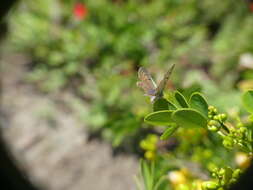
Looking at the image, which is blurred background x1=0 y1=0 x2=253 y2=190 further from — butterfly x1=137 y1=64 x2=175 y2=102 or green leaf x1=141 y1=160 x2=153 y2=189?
butterfly x1=137 y1=64 x2=175 y2=102

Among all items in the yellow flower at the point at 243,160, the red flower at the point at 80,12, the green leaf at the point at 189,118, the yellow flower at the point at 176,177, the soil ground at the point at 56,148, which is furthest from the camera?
the red flower at the point at 80,12

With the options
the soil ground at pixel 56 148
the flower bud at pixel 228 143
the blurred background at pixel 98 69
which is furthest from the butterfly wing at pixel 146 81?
the soil ground at pixel 56 148

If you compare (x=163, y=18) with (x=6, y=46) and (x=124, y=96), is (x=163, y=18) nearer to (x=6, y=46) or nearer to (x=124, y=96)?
(x=124, y=96)

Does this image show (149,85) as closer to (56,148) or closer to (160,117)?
(160,117)

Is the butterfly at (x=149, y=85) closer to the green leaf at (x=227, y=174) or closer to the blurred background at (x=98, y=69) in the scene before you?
the green leaf at (x=227, y=174)

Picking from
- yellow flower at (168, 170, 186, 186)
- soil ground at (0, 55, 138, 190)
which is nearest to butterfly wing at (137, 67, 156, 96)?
yellow flower at (168, 170, 186, 186)

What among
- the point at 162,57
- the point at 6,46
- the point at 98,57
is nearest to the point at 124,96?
the point at 162,57
